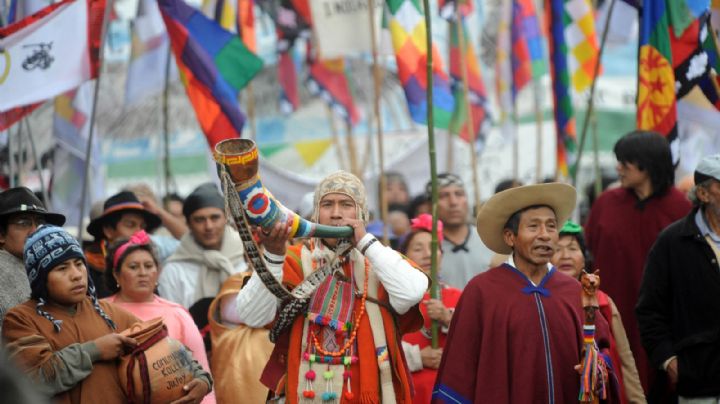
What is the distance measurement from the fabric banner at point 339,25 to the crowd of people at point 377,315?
14.8ft

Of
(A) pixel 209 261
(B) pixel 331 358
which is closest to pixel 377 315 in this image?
(B) pixel 331 358

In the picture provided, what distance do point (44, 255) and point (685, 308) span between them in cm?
360

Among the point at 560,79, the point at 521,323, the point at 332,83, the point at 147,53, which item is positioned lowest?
the point at 521,323

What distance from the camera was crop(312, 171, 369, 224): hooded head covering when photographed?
5613 millimetres

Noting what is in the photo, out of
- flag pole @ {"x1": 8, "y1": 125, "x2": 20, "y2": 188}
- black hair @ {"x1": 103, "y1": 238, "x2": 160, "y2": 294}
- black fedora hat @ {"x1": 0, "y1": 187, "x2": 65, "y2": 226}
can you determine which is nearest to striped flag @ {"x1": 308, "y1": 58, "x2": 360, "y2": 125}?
flag pole @ {"x1": 8, "y1": 125, "x2": 20, "y2": 188}

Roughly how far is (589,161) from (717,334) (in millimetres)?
10738

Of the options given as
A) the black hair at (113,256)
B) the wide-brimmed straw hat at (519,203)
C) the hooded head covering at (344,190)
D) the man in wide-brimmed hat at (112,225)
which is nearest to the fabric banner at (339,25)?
the man in wide-brimmed hat at (112,225)

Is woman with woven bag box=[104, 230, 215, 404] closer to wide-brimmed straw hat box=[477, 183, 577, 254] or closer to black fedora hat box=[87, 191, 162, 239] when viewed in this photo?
black fedora hat box=[87, 191, 162, 239]

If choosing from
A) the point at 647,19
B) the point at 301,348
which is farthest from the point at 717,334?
the point at 647,19

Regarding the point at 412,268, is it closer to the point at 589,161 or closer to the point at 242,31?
the point at 242,31

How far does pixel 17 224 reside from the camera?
6391 mm

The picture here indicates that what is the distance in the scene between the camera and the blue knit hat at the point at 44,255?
17.9 ft

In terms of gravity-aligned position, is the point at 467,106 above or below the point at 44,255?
above

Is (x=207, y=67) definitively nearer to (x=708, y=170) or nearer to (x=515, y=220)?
(x=515, y=220)
